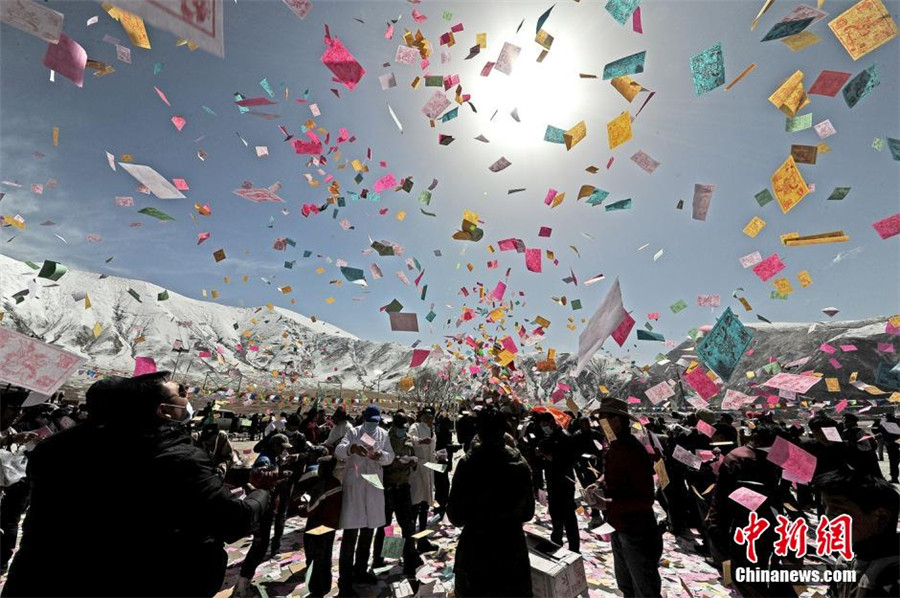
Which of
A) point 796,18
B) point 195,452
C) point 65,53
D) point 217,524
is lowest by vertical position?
point 217,524

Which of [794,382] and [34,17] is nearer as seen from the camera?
[34,17]

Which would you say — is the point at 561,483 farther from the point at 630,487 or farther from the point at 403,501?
the point at 403,501

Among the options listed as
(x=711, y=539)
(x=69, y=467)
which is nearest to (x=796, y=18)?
(x=711, y=539)

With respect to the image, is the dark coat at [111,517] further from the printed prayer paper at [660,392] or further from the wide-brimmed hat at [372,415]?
the printed prayer paper at [660,392]

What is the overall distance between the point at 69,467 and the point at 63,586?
1.68ft

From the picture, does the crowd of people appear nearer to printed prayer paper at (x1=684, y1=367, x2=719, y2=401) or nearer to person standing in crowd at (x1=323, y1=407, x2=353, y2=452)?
person standing in crowd at (x1=323, y1=407, x2=353, y2=452)

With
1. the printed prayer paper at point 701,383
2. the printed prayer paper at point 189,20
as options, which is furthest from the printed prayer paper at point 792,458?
the printed prayer paper at point 189,20

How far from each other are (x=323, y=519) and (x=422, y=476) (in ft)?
7.44

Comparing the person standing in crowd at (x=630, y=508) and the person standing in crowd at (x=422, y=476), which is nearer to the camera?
the person standing in crowd at (x=630, y=508)

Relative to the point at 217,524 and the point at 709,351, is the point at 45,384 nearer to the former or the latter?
the point at 217,524

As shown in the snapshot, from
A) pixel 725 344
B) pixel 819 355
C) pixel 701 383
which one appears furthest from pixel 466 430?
pixel 819 355

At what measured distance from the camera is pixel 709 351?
20.1ft

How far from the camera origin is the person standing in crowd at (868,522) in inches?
76.4

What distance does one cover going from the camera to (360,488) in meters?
4.72
